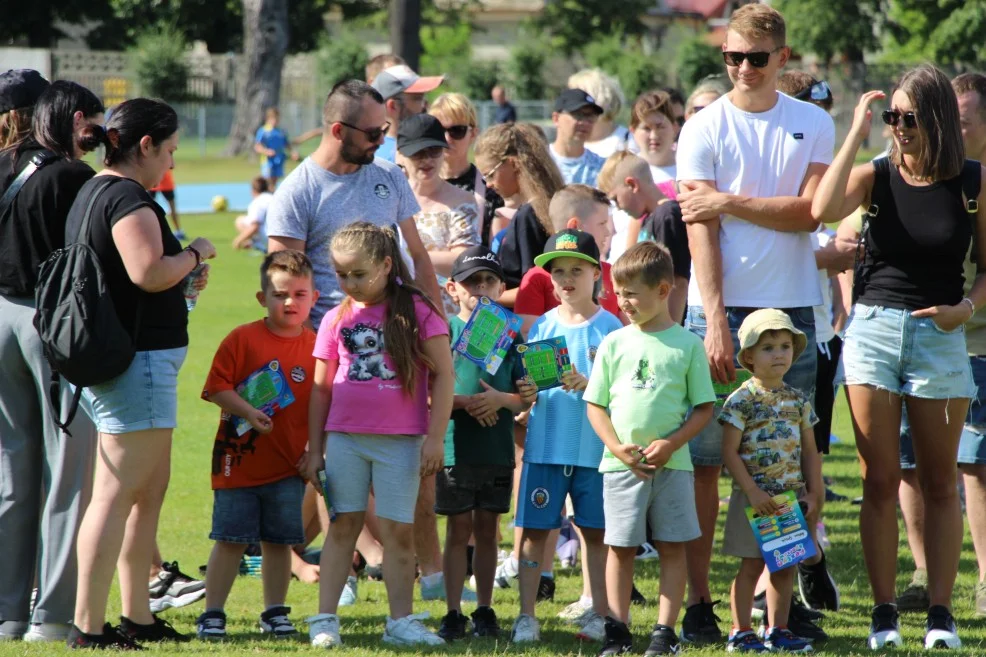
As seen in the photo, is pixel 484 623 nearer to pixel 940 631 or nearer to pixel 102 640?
pixel 102 640

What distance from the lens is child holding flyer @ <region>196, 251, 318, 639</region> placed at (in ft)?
17.3

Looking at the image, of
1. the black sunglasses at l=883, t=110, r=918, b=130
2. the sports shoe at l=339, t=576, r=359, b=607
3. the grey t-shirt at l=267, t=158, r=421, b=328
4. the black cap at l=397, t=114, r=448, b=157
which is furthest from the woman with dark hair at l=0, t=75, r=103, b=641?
the black sunglasses at l=883, t=110, r=918, b=130

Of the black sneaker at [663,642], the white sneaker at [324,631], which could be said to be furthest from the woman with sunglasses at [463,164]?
the black sneaker at [663,642]

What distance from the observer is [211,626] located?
519 centimetres

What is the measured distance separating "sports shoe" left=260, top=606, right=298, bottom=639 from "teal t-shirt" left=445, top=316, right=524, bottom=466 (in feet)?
3.12

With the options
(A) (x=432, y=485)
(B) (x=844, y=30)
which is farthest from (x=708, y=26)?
(A) (x=432, y=485)

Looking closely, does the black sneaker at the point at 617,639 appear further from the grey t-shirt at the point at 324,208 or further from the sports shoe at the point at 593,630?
the grey t-shirt at the point at 324,208

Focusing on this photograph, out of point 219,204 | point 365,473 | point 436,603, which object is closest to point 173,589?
point 436,603

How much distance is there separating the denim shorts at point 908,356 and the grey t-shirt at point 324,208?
2158 millimetres

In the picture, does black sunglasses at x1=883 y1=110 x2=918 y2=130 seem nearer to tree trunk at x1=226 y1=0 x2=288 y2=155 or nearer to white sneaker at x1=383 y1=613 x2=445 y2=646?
white sneaker at x1=383 y1=613 x2=445 y2=646

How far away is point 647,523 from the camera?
198 inches

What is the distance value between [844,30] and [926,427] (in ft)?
172

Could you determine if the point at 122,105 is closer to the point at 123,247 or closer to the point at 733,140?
the point at 123,247

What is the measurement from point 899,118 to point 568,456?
1.91 metres
